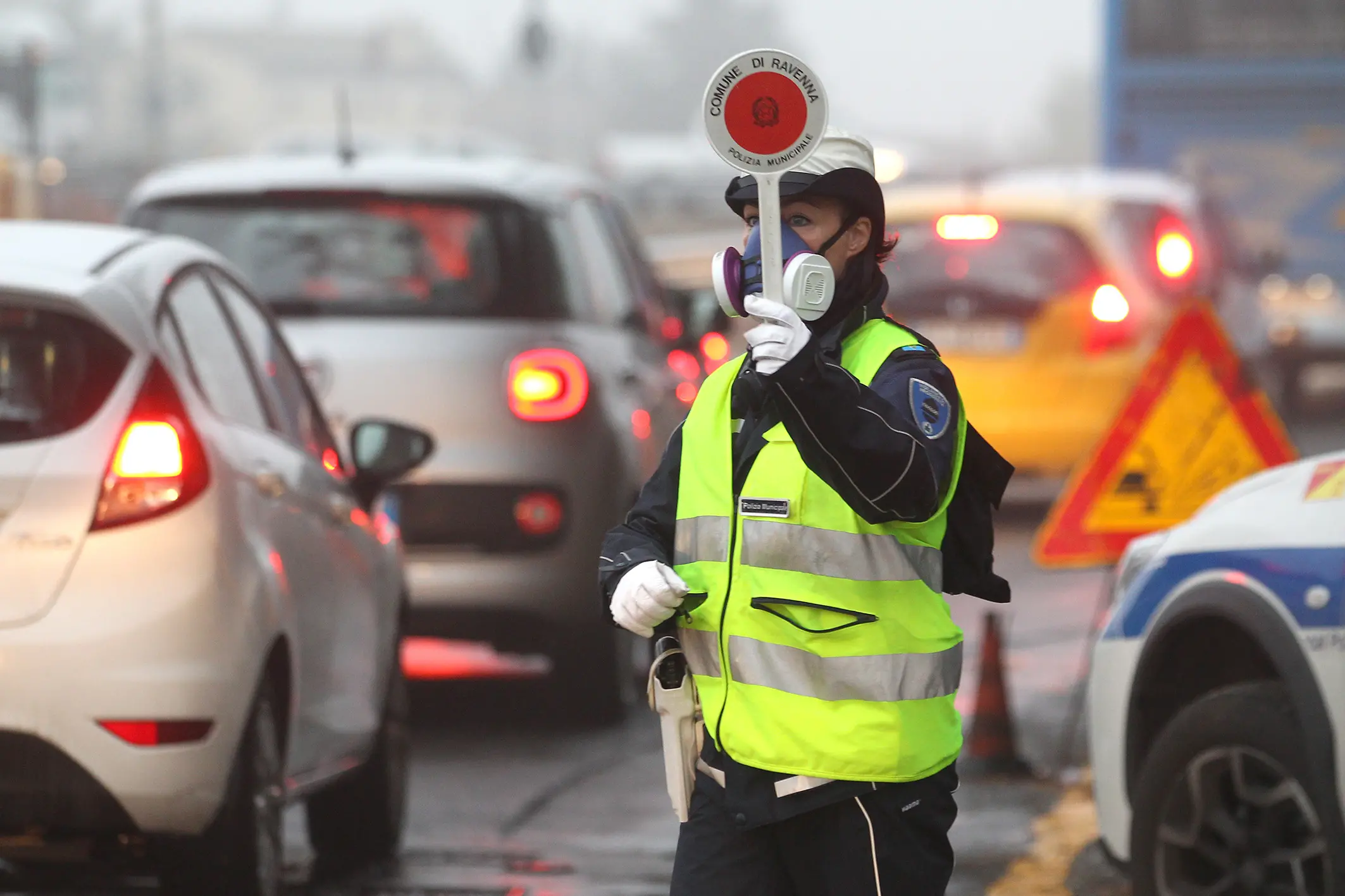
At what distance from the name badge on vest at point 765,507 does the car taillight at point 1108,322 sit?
10305mm

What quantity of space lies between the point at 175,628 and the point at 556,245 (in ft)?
12.3

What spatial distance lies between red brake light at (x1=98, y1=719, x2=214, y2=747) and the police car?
1.84 metres

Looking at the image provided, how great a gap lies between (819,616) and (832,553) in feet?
0.29

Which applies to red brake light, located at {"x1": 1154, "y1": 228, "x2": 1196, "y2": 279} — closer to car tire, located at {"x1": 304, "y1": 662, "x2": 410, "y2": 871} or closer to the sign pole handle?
A: car tire, located at {"x1": 304, "y1": 662, "x2": 410, "y2": 871}

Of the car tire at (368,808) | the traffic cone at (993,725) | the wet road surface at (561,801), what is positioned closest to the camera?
the wet road surface at (561,801)

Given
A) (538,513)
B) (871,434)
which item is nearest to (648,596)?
(871,434)

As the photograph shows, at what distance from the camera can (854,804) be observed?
11.8ft

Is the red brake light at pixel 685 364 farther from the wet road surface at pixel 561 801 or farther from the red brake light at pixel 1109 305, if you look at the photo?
the red brake light at pixel 1109 305

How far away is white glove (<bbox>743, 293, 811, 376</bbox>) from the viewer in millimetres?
3320

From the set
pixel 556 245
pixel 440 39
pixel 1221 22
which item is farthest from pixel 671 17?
pixel 556 245

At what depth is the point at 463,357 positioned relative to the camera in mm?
8359

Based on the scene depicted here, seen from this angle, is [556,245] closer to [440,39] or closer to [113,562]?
[113,562]

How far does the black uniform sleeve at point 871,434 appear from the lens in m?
3.34

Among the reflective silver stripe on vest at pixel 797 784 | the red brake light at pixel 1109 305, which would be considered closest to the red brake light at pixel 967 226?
the red brake light at pixel 1109 305
